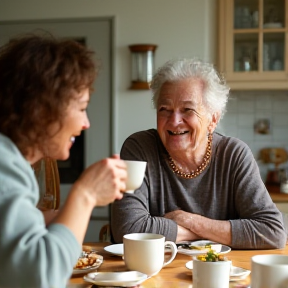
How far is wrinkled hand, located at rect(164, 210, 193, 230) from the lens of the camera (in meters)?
1.80

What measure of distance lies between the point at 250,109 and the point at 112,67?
3.28ft

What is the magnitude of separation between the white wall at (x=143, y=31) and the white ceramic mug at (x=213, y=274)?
102 inches

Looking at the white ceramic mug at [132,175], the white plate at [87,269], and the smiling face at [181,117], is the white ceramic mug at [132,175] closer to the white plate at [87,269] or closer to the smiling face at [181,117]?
the white plate at [87,269]

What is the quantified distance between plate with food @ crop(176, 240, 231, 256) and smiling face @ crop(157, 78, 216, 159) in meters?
0.40

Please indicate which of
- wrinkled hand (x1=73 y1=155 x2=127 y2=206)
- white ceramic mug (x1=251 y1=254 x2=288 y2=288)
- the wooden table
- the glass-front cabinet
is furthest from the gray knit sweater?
the glass-front cabinet

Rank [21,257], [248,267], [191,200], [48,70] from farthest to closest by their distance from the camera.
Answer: [191,200] → [248,267] → [48,70] → [21,257]

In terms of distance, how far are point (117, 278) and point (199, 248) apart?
15.6 inches

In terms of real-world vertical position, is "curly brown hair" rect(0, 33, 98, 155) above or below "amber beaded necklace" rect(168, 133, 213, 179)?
above

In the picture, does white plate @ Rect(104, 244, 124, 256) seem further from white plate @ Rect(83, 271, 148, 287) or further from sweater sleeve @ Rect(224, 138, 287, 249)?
sweater sleeve @ Rect(224, 138, 287, 249)

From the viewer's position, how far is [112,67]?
393 centimetres

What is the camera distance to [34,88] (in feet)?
3.33

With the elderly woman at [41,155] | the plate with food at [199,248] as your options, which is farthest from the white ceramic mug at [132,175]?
the plate with food at [199,248]

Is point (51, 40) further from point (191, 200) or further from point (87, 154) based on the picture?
point (87, 154)

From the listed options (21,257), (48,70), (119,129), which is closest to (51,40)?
(48,70)
